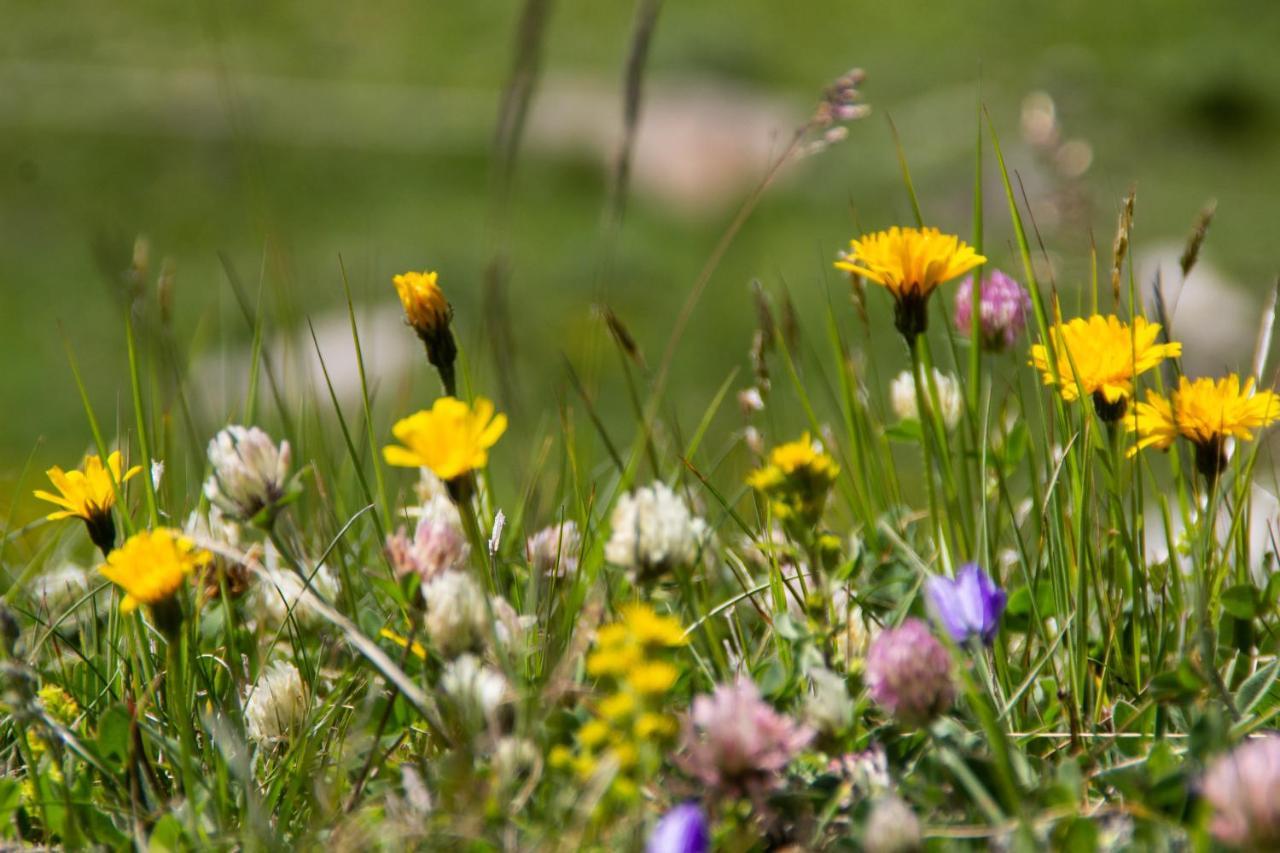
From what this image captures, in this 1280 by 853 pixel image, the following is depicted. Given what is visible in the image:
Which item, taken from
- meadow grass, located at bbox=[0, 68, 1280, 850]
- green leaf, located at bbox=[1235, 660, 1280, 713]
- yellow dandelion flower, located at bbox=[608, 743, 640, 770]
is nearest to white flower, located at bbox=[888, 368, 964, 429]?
meadow grass, located at bbox=[0, 68, 1280, 850]

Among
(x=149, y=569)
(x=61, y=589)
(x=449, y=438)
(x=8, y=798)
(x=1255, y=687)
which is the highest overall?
(x=449, y=438)

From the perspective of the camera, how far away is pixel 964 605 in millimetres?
1133

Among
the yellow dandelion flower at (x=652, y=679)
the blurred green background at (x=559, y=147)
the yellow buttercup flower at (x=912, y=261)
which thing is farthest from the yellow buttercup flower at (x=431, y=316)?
the blurred green background at (x=559, y=147)

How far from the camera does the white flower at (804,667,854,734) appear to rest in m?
0.96

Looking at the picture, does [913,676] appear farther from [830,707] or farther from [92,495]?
[92,495]

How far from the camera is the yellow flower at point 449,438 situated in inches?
38.1

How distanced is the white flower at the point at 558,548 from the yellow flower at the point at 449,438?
13.0 inches

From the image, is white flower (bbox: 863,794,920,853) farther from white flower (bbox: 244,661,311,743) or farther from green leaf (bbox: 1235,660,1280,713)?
white flower (bbox: 244,661,311,743)

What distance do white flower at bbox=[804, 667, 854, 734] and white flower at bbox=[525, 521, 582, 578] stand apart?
0.40 metres

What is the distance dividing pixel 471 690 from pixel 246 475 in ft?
0.96

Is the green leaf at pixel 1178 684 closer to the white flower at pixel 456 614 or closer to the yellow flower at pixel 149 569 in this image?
the white flower at pixel 456 614

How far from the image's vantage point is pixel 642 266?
976 cm

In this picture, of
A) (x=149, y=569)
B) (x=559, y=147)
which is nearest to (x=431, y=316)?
(x=149, y=569)

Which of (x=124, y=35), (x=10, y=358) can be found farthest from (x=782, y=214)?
(x=124, y=35)
